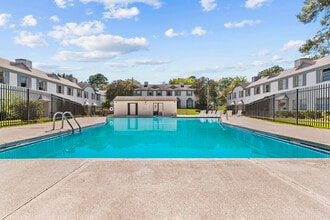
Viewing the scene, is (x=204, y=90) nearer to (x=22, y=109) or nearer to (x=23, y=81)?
(x=23, y=81)

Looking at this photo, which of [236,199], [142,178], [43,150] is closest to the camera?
[236,199]

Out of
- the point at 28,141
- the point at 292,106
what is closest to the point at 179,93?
the point at 292,106

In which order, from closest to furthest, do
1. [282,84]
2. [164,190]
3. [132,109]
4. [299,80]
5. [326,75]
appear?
[164,190], [326,75], [299,80], [282,84], [132,109]

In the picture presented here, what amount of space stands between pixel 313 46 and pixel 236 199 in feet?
76.3

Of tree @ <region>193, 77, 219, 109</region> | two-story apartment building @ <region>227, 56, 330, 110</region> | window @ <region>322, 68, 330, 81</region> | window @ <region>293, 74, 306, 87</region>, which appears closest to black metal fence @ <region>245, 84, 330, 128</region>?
two-story apartment building @ <region>227, 56, 330, 110</region>

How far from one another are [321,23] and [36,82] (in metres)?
30.4

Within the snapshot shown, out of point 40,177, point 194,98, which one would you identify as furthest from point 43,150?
point 194,98

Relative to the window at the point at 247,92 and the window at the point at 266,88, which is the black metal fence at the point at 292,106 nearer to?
the window at the point at 266,88

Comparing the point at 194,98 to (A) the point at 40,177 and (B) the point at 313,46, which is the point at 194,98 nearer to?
(B) the point at 313,46

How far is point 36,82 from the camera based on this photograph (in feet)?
80.2

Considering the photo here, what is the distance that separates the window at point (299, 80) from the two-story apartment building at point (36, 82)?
26.2 meters

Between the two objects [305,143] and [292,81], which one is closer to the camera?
[305,143]

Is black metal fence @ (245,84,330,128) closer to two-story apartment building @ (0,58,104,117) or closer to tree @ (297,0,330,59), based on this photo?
tree @ (297,0,330,59)

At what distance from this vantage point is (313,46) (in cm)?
1998
